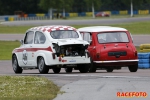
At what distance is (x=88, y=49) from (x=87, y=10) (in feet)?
398

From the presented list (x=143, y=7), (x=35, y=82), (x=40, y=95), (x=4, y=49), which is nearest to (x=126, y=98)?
(x=40, y=95)

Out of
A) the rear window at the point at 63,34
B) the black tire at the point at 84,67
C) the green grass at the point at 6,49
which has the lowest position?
the green grass at the point at 6,49

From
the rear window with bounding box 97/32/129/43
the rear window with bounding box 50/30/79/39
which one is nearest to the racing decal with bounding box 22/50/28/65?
the rear window with bounding box 50/30/79/39

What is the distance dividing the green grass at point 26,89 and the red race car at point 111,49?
16.3 ft

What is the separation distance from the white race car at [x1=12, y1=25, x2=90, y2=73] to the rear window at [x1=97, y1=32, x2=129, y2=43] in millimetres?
825

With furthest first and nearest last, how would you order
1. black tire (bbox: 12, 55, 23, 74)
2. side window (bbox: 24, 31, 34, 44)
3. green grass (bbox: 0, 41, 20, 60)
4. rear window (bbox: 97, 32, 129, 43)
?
green grass (bbox: 0, 41, 20, 60) → black tire (bbox: 12, 55, 23, 74) → side window (bbox: 24, 31, 34, 44) → rear window (bbox: 97, 32, 129, 43)

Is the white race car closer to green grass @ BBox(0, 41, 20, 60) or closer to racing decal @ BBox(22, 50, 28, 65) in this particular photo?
racing decal @ BBox(22, 50, 28, 65)

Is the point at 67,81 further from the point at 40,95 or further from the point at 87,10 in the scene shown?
the point at 87,10

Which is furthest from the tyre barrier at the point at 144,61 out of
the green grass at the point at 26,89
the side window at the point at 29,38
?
the green grass at the point at 26,89

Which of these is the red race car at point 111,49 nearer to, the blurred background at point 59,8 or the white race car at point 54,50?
the white race car at point 54,50

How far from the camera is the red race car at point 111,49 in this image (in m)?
20.7

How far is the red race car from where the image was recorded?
20.7 meters

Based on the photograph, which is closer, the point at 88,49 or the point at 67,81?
the point at 67,81

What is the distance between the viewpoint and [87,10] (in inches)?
5591
